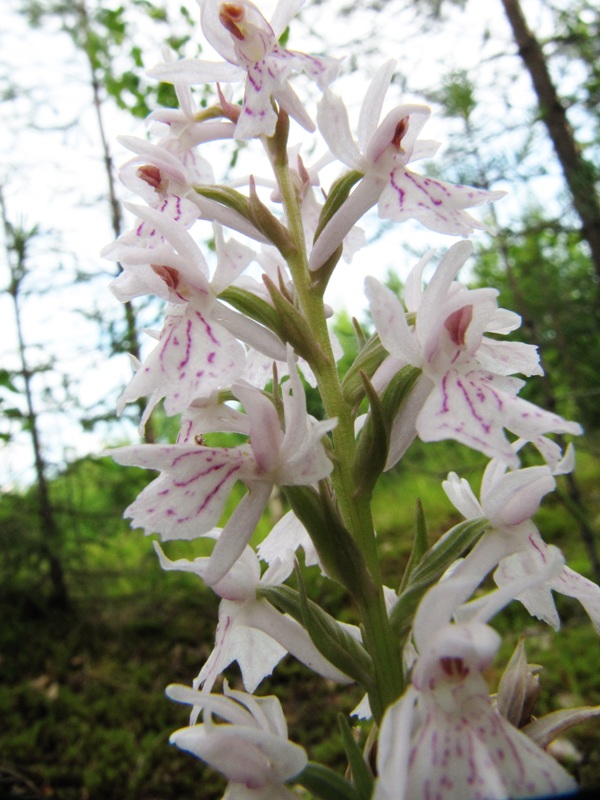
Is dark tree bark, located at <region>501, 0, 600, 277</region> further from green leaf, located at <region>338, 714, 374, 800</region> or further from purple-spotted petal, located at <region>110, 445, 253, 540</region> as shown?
green leaf, located at <region>338, 714, 374, 800</region>

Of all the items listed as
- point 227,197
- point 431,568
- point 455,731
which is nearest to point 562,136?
point 227,197

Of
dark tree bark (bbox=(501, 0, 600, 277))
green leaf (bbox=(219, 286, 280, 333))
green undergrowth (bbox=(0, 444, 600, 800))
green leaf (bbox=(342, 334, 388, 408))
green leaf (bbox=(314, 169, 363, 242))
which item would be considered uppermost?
dark tree bark (bbox=(501, 0, 600, 277))

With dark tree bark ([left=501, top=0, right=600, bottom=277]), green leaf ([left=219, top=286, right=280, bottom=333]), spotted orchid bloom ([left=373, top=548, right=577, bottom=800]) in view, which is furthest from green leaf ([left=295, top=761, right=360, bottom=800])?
dark tree bark ([left=501, top=0, right=600, bottom=277])

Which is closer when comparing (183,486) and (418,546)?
(183,486)

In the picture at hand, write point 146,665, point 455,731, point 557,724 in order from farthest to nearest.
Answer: point 146,665 → point 557,724 → point 455,731

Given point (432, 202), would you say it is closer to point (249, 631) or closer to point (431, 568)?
point (431, 568)

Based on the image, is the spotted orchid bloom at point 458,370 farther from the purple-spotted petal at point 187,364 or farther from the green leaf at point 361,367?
the purple-spotted petal at point 187,364

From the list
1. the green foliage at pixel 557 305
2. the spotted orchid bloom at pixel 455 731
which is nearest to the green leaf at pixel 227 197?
the spotted orchid bloom at pixel 455 731
